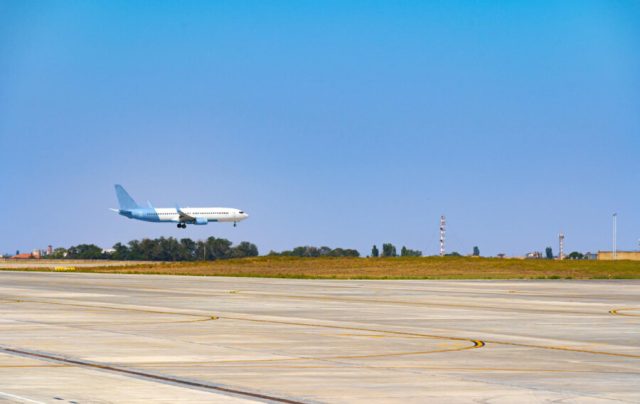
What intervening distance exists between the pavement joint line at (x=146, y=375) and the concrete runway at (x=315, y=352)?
5 cm

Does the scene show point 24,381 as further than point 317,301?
No

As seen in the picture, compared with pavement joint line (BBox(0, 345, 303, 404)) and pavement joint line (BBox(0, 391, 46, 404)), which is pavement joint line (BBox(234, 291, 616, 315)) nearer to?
pavement joint line (BBox(0, 345, 303, 404))

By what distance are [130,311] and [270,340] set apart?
46.8 feet

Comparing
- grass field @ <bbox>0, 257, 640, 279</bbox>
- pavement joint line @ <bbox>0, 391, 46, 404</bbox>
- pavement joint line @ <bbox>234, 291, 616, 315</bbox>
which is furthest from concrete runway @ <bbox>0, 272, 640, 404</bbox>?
→ grass field @ <bbox>0, 257, 640, 279</bbox>

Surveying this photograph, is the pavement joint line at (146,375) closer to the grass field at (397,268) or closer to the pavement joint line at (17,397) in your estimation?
the pavement joint line at (17,397)

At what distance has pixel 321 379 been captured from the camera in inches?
879

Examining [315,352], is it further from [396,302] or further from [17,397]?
[396,302]

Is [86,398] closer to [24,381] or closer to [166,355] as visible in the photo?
[24,381]

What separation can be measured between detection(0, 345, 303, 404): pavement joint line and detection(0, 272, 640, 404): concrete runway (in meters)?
0.05

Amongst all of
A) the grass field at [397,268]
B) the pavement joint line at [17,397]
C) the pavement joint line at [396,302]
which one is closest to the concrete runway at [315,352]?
the pavement joint line at [17,397]

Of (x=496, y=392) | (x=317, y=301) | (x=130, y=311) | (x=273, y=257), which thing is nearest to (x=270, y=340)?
(x=496, y=392)

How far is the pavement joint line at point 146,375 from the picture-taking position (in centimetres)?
1978

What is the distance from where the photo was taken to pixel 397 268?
440ft

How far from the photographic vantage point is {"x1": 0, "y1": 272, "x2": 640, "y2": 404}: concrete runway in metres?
20.5
